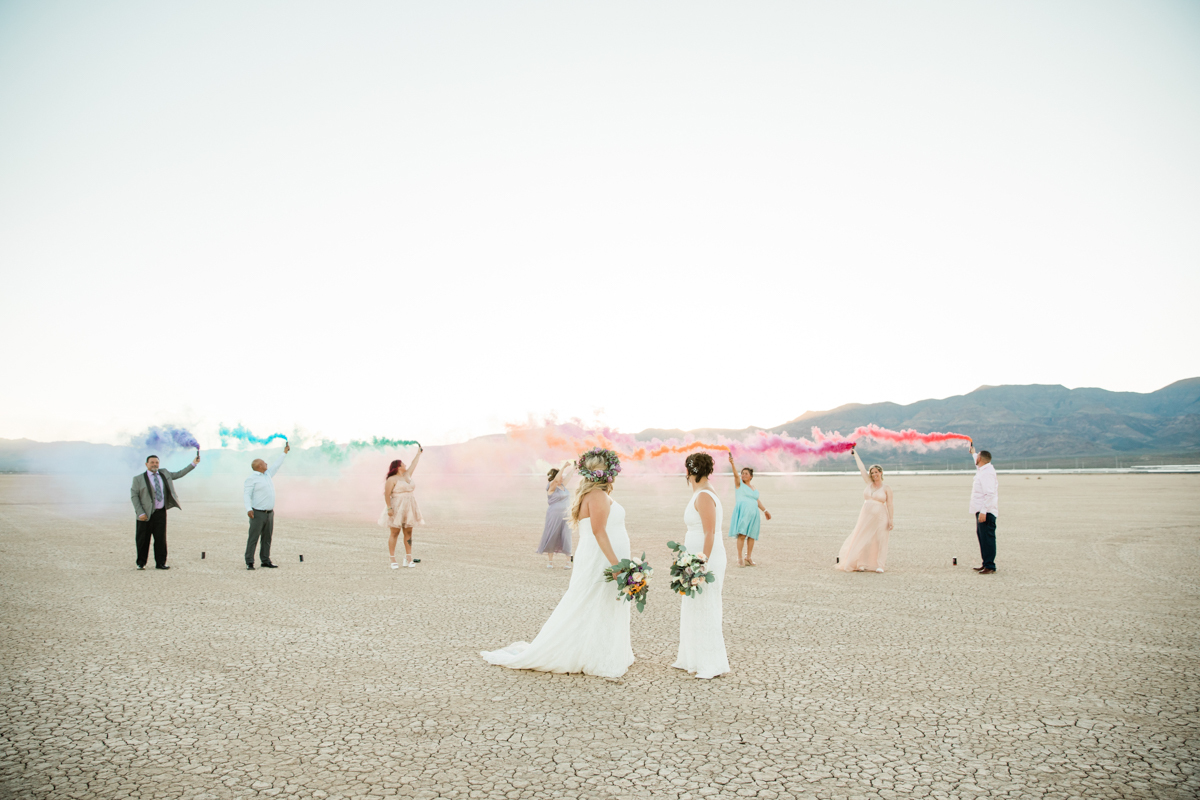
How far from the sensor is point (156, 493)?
14.9 meters

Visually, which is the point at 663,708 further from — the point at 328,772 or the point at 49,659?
the point at 49,659

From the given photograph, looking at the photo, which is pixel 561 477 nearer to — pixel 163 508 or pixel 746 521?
pixel 746 521

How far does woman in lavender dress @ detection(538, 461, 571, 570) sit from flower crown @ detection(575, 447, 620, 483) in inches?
303

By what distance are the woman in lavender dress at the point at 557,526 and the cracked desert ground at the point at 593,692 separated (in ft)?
6.66

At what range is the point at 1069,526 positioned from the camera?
78.3ft

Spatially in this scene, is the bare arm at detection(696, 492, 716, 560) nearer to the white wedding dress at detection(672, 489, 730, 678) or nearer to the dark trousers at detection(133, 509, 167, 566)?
the white wedding dress at detection(672, 489, 730, 678)

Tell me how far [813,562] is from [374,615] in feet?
33.6

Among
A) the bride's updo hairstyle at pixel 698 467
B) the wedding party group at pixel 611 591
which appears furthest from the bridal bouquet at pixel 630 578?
the bride's updo hairstyle at pixel 698 467

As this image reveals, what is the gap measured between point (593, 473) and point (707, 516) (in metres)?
1.30

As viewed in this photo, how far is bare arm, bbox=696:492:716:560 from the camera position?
7133 millimetres

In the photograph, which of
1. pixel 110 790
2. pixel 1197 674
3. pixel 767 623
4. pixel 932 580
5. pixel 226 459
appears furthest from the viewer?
pixel 226 459

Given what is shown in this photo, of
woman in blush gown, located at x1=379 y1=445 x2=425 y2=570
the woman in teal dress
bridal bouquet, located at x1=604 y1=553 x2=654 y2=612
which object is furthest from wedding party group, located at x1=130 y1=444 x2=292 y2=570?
bridal bouquet, located at x1=604 y1=553 x2=654 y2=612

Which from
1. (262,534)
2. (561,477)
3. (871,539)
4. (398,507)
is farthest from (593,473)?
(262,534)

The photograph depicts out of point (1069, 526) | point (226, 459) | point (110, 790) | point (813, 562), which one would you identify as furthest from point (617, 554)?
point (226, 459)
